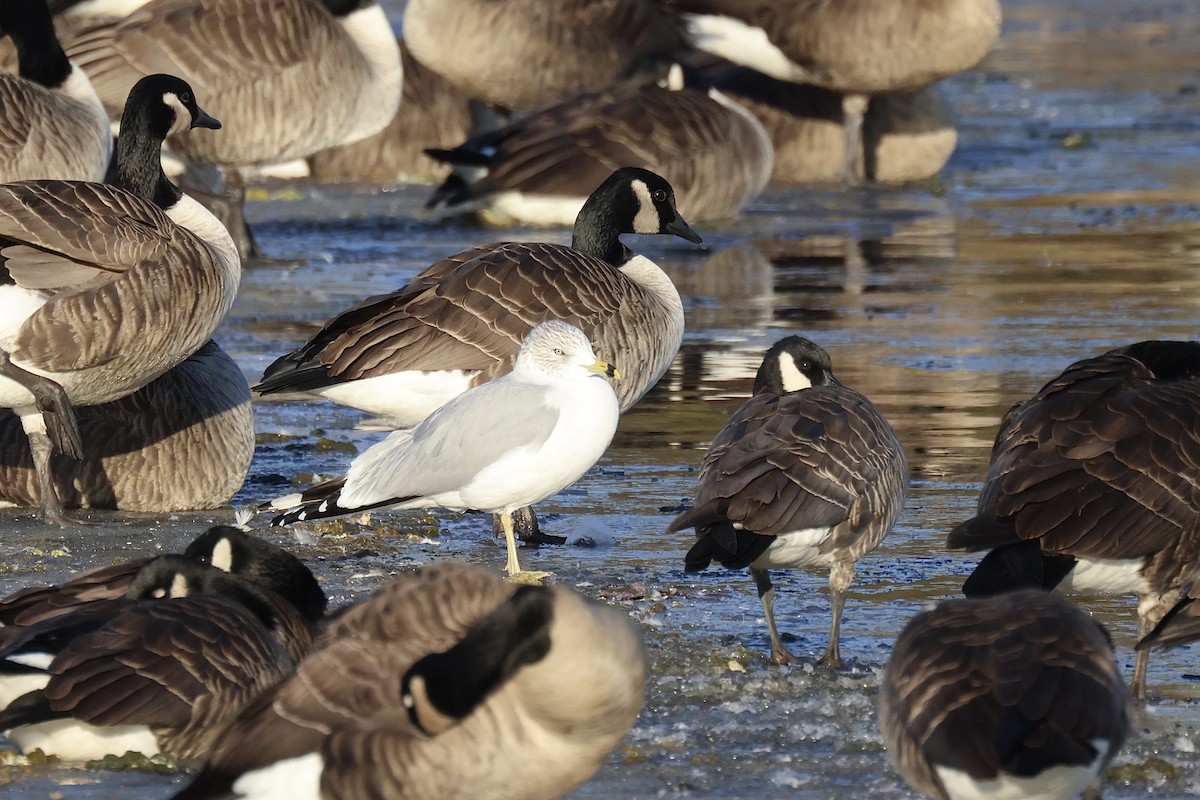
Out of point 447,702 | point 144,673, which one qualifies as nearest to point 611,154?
point 144,673

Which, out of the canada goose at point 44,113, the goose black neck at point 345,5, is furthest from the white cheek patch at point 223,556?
the goose black neck at point 345,5

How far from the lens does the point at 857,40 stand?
1583cm

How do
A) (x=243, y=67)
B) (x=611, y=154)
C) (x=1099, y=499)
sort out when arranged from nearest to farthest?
(x=1099, y=499) < (x=243, y=67) < (x=611, y=154)

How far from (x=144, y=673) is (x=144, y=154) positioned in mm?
4243

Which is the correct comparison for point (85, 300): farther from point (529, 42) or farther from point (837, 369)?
point (529, 42)

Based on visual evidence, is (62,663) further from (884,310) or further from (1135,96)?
(1135,96)

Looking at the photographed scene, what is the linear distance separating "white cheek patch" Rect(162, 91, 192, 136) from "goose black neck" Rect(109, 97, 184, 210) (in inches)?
1.0

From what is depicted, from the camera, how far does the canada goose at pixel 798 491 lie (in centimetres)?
584

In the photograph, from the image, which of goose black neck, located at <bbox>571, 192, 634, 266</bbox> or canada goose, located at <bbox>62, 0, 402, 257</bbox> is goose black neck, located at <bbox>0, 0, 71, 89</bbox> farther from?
goose black neck, located at <bbox>571, 192, 634, 266</bbox>

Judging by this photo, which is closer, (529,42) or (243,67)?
(243,67)

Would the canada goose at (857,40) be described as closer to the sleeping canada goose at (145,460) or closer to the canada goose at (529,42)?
the canada goose at (529,42)

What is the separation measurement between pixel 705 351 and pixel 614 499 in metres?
2.83

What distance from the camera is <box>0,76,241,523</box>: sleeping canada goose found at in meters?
7.44

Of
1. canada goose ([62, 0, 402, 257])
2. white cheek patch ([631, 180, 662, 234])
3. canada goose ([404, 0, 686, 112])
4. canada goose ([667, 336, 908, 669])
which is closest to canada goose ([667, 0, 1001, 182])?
canada goose ([404, 0, 686, 112])
